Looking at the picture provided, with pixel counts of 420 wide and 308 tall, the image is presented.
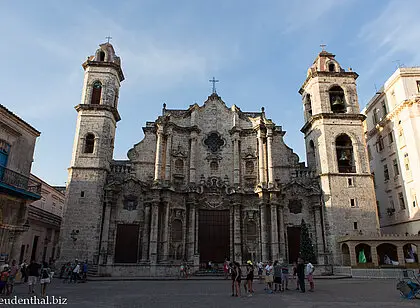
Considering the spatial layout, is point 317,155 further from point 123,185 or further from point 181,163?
point 123,185

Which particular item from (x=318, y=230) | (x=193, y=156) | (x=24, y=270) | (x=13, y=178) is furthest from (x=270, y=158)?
(x=24, y=270)

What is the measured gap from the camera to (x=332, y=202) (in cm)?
2533

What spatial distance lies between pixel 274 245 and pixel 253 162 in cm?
721

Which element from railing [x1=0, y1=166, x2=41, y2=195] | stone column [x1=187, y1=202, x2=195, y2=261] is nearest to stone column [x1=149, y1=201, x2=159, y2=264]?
stone column [x1=187, y1=202, x2=195, y2=261]

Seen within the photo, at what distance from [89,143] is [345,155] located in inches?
827

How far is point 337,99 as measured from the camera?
2914 centimetres

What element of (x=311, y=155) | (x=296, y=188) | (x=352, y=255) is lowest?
(x=352, y=255)

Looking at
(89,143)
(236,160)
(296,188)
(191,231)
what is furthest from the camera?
(236,160)

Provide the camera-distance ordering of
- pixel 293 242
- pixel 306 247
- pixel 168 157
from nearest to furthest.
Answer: pixel 306 247, pixel 293 242, pixel 168 157

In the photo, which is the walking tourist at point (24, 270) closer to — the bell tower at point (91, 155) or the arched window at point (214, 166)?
the bell tower at point (91, 155)

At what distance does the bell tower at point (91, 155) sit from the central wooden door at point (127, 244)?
1578 millimetres

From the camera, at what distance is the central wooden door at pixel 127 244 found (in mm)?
24219

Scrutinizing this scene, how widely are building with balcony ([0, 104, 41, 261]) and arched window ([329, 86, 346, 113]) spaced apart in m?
24.2

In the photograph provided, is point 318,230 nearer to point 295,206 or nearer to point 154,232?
point 295,206
